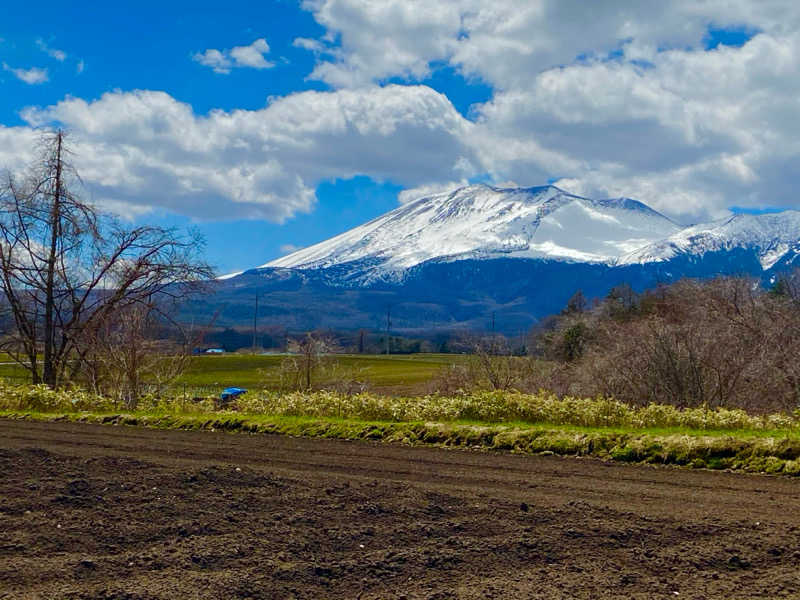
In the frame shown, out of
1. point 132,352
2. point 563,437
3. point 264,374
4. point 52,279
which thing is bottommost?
point 563,437

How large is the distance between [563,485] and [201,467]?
4.55 metres

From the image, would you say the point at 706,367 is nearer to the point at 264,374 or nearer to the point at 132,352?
the point at 132,352

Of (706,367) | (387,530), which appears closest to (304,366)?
(706,367)

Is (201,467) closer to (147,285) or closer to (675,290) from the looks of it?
(147,285)

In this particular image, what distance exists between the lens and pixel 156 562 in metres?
6.00

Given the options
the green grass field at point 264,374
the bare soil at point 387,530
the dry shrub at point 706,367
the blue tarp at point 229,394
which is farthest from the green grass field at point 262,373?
the bare soil at point 387,530

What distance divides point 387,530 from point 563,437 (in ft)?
→ 17.3

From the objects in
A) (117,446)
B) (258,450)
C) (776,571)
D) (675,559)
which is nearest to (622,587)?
(675,559)

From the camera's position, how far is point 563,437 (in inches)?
449

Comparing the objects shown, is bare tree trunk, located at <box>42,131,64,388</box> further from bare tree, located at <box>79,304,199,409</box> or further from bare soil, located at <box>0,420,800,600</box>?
bare soil, located at <box>0,420,800,600</box>

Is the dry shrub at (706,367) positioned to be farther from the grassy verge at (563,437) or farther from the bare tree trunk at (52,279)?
the bare tree trunk at (52,279)

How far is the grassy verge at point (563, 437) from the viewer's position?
10.0 metres

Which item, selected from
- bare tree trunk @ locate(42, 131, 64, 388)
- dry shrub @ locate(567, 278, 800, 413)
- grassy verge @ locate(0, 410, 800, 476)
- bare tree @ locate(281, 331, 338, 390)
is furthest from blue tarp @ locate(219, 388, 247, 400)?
dry shrub @ locate(567, 278, 800, 413)

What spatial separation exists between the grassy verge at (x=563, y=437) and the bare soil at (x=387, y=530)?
0.61 meters
